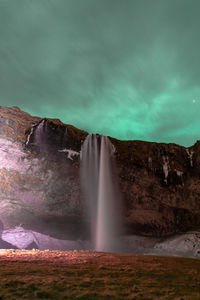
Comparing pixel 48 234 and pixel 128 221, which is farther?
pixel 128 221

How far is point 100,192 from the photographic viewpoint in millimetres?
30516

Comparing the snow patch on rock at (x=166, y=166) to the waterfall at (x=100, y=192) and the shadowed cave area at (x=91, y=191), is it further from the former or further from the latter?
the waterfall at (x=100, y=192)

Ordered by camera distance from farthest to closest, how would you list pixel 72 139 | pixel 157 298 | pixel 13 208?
pixel 72 139
pixel 13 208
pixel 157 298

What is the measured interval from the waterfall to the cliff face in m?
1.19

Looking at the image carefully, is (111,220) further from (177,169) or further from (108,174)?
(177,169)

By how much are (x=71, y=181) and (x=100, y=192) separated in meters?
4.87

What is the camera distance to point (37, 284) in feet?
16.6

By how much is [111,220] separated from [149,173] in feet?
32.2

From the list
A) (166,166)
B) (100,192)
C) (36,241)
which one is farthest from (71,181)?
(166,166)

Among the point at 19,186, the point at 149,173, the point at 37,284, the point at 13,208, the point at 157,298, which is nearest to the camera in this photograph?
the point at 157,298

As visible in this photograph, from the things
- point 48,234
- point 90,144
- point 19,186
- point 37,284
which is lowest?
point 48,234

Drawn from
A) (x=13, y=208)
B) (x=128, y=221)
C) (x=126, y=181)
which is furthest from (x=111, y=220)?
(x=13, y=208)

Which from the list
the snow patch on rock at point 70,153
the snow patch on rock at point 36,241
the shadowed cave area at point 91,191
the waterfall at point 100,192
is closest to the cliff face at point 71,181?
the snow patch on rock at point 70,153

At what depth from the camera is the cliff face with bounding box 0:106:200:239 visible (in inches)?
1013
